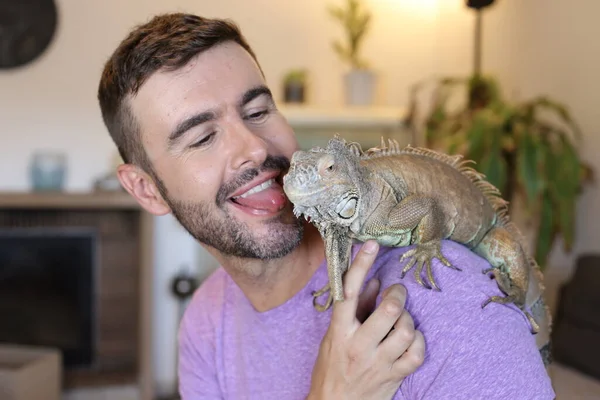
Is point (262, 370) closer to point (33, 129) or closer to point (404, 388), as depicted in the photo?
point (404, 388)

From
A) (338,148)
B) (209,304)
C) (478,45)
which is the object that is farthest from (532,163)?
(338,148)

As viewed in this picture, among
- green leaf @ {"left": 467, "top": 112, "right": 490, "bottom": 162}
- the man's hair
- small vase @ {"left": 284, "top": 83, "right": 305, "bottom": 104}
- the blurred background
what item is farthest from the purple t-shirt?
small vase @ {"left": 284, "top": 83, "right": 305, "bottom": 104}

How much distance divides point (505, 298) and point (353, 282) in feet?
0.69

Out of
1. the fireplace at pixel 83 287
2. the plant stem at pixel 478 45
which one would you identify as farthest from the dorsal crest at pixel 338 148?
the fireplace at pixel 83 287

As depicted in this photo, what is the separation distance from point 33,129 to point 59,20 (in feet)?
2.19

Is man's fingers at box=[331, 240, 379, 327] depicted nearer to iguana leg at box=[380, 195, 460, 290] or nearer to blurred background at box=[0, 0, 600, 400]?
iguana leg at box=[380, 195, 460, 290]

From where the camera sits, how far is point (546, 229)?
276 centimetres

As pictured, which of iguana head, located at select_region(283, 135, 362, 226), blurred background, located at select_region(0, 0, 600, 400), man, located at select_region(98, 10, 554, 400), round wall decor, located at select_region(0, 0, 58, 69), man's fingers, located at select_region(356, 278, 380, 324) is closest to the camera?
iguana head, located at select_region(283, 135, 362, 226)

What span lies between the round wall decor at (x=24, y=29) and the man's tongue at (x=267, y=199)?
3087mm

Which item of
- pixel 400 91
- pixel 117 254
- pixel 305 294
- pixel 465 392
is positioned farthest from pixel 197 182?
pixel 400 91

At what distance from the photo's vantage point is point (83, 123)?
3824mm

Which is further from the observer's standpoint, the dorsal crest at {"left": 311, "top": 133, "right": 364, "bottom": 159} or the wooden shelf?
the wooden shelf

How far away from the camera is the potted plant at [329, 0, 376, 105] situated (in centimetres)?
375

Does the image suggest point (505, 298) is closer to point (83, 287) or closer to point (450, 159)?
point (450, 159)
